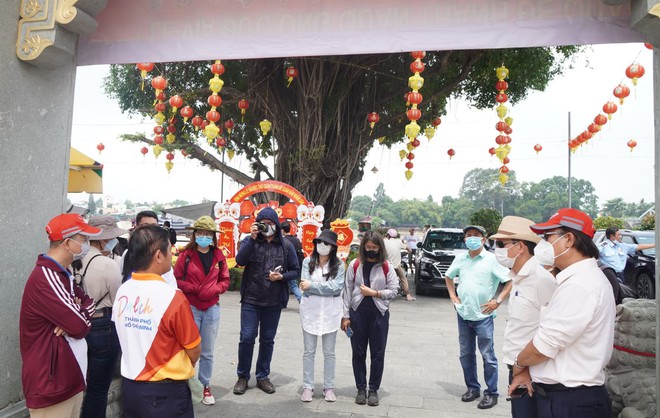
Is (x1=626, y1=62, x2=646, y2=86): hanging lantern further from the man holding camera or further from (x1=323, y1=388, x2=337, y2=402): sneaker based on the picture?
(x1=323, y1=388, x2=337, y2=402): sneaker

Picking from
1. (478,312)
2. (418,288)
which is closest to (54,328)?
(478,312)

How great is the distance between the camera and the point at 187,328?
2311mm

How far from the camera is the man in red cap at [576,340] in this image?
2227 millimetres

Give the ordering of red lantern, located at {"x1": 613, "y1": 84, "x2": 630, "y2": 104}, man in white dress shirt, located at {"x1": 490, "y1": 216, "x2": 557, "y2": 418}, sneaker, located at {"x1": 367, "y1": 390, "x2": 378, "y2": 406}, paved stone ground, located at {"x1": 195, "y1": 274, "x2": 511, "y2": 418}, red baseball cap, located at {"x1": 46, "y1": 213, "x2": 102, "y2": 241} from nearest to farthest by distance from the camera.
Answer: red baseball cap, located at {"x1": 46, "y1": 213, "x2": 102, "y2": 241} → man in white dress shirt, located at {"x1": 490, "y1": 216, "x2": 557, "y2": 418} → paved stone ground, located at {"x1": 195, "y1": 274, "x2": 511, "y2": 418} → sneaker, located at {"x1": 367, "y1": 390, "x2": 378, "y2": 406} → red lantern, located at {"x1": 613, "y1": 84, "x2": 630, "y2": 104}

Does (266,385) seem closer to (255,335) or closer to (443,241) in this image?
(255,335)

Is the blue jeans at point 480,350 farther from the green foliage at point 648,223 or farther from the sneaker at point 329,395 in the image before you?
the green foliage at point 648,223

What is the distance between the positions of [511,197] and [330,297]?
78638 millimetres

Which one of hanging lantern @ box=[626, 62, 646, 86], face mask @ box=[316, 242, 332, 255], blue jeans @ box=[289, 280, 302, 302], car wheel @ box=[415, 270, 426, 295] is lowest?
car wheel @ box=[415, 270, 426, 295]

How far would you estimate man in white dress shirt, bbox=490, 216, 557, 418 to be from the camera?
9.09ft

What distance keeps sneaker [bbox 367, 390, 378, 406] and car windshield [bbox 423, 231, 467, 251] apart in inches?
307

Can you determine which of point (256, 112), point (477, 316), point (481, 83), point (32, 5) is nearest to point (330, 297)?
point (477, 316)

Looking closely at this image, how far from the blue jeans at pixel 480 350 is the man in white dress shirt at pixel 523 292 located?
1.67 m

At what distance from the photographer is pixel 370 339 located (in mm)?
4562

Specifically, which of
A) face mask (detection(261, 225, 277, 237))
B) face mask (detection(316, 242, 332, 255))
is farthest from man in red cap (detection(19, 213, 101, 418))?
face mask (detection(316, 242, 332, 255))
